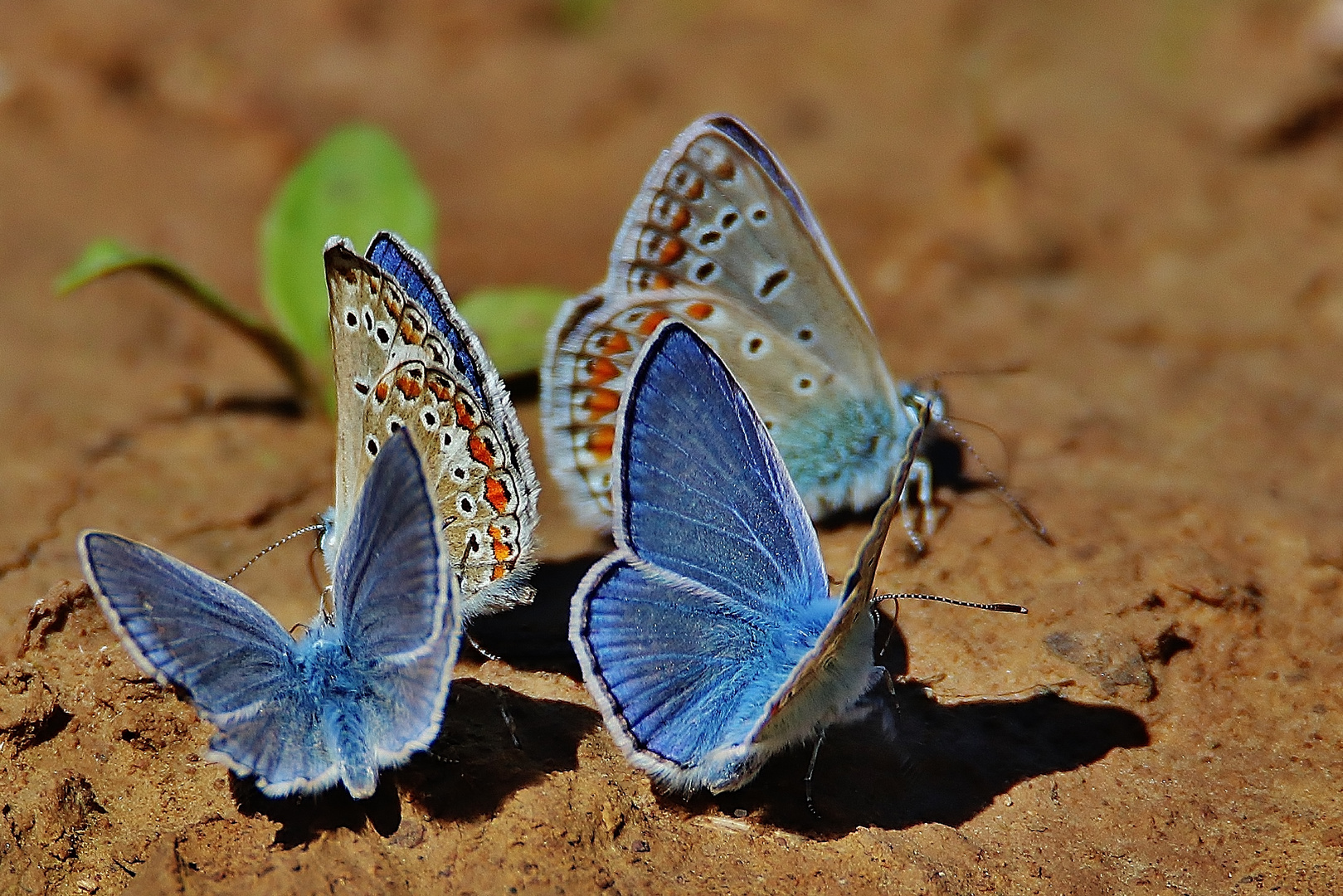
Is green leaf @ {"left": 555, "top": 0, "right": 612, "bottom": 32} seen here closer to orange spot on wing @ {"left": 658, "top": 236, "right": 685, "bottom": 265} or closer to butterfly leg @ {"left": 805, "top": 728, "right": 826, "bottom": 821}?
orange spot on wing @ {"left": 658, "top": 236, "right": 685, "bottom": 265}

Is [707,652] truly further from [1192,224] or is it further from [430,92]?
[430,92]

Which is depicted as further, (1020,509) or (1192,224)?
(1192,224)

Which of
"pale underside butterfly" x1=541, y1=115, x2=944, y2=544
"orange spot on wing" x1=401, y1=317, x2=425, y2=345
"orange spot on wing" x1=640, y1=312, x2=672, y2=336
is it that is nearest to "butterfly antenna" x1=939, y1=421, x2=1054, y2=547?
"pale underside butterfly" x1=541, y1=115, x2=944, y2=544

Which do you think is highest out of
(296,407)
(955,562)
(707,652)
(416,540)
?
(416,540)

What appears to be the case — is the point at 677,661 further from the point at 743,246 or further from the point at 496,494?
the point at 743,246

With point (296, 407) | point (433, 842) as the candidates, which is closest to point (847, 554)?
point (433, 842)

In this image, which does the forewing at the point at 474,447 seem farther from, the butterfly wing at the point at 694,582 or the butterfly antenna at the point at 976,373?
the butterfly antenna at the point at 976,373

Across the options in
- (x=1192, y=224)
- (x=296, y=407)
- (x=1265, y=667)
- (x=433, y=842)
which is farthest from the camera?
(x=1192, y=224)

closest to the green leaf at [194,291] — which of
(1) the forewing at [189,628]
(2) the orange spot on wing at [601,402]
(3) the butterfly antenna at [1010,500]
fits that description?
(2) the orange spot on wing at [601,402]
